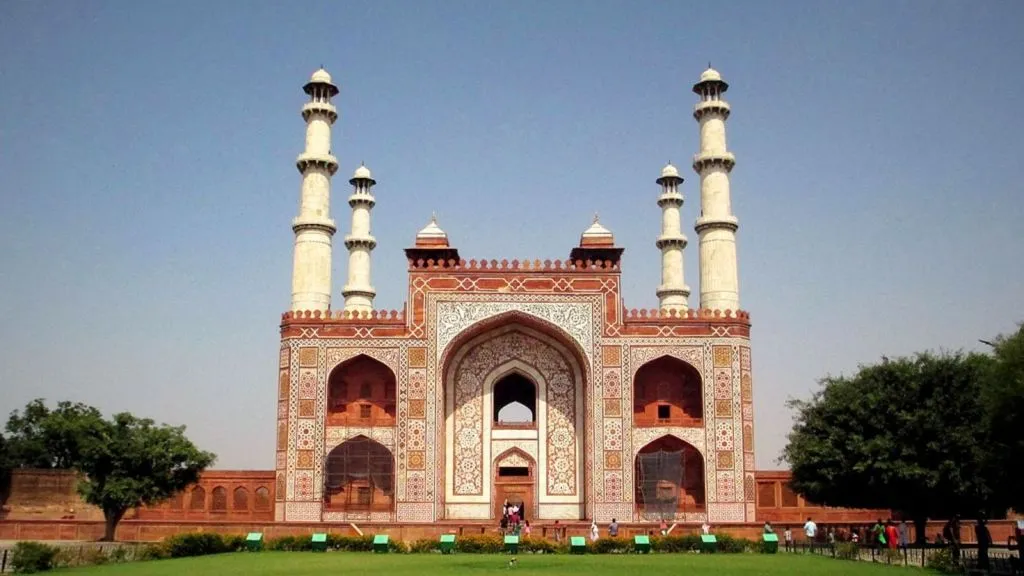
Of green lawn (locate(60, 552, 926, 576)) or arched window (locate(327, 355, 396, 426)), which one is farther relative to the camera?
arched window (locate(327, 355, 396, 426))

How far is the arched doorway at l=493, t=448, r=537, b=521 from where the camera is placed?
26.2 m

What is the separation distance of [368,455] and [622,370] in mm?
6111

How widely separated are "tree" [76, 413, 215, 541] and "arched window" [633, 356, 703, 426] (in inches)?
406

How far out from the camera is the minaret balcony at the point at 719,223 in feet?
90.1

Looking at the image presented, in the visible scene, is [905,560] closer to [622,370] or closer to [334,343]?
[622,370]

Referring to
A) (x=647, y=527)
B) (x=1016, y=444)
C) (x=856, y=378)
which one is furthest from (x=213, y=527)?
(x=1016, y=444)

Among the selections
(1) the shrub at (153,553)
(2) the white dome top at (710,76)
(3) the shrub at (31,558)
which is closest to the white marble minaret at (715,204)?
(2) the white dome top at (710,76)

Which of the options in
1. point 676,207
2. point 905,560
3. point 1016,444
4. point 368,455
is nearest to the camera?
point 1016,444

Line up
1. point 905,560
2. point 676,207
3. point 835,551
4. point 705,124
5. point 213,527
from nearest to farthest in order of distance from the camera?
point 905,560
point 835,551
point 213,527
point 705,124
point 676,207

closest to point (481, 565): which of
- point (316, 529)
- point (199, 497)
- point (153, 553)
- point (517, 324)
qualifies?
point (153, 553)

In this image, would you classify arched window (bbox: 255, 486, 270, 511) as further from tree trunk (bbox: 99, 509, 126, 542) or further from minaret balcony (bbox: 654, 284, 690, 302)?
minaret balcony (bbox: 654, 284, 690, 302)

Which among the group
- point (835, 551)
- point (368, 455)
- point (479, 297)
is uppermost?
point (479, 297)

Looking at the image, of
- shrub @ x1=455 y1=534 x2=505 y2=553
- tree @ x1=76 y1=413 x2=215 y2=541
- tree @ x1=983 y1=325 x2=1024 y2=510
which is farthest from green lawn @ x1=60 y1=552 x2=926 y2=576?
tree @ x1=76 y1=413 x2=215 y2=541

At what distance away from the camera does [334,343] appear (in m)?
25.8
